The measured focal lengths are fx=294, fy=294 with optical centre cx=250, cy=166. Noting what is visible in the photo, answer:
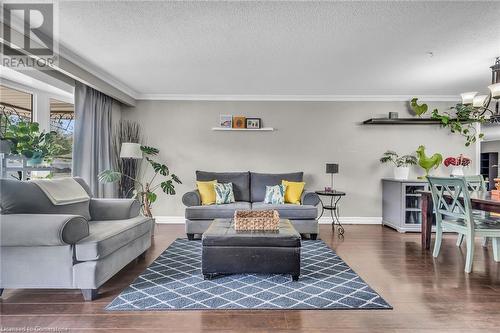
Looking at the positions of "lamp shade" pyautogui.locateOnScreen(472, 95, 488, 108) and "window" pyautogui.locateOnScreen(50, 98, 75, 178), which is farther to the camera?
"window" pyautogui.locateOnScreen(50, 98, 75, 178)

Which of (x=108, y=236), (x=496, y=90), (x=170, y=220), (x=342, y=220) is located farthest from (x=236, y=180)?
(x=496, y=90)

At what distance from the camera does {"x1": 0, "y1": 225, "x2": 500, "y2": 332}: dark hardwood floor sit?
1.95 m

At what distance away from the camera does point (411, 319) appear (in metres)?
2.06

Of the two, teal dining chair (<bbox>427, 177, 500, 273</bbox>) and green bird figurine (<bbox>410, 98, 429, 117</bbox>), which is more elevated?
green bird figurine (<bbox>410, 98, 429, 117</bbox>)

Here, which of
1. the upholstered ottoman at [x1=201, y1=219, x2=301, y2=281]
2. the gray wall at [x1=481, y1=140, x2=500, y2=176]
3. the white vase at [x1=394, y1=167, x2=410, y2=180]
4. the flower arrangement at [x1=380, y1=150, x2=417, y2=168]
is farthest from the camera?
the gray wall at [x1=481, y1=140, x2=500, y2=176]

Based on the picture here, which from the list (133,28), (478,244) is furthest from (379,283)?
(133,28)

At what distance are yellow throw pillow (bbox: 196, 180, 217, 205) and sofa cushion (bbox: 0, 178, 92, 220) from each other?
81.5 inches

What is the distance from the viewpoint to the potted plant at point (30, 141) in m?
3.35

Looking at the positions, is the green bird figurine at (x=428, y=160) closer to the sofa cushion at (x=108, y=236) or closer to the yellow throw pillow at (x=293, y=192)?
the yellow throw pillow at (x=293, y=192)

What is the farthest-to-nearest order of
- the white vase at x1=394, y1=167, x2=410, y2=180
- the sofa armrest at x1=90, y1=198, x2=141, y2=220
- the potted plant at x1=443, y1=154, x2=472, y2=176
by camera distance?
A: the white vase at x1=394, y1=167, x2=410, y2=180 → the potted plant at x1=443, y1=154, x2=472, y2=176 → the sofa armrest at x1=90, y1=198, x2=141, y2=220

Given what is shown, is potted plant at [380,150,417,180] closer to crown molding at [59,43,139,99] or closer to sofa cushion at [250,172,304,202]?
sofa cushion at [250,172,304,202]

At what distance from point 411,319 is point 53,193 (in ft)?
10.4
